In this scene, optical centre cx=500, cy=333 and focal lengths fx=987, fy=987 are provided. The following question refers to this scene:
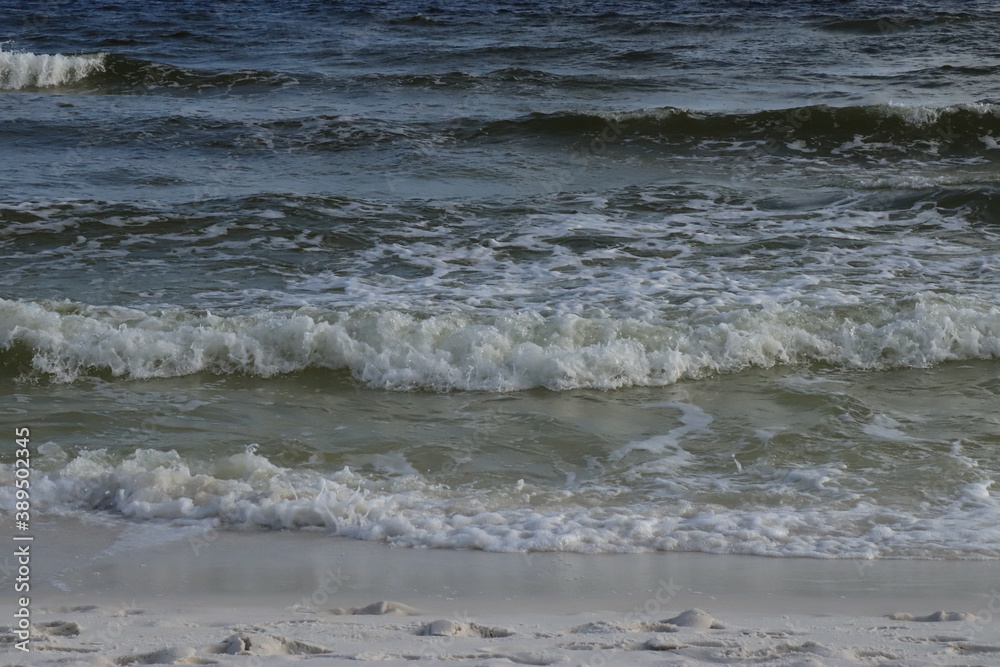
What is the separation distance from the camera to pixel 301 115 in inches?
590

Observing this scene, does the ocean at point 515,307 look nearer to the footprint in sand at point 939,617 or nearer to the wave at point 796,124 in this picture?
the wave at point 796,124

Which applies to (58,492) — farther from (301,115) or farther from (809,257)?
(301,115)

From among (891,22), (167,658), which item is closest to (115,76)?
(891,22)

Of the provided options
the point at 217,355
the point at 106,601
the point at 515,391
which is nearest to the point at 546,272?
the point at 515,391

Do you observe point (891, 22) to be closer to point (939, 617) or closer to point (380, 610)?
point (939, 617)

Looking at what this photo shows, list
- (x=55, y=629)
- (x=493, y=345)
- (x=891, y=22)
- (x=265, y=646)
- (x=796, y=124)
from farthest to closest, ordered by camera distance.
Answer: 1. (x=891, y=22)
2. (x=796, y=124)
3. (x=493, y=345)
4. (x=55, y=629)
5. (x=265, y=646)

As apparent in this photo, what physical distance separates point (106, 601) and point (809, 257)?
274 inches

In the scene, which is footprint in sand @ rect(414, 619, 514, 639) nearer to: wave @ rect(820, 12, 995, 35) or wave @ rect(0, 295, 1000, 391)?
wave @ rect(0, 295, 1000, 391)

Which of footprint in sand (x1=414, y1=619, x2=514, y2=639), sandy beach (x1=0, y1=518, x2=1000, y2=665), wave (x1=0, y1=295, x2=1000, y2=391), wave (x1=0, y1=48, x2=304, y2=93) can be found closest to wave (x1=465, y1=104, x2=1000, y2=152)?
wave (x1=0, y1=48, x2=304, y2=93)

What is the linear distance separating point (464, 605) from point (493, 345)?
10.9 ft

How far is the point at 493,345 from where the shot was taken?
6.99 m

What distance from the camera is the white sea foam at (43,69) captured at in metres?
18.5

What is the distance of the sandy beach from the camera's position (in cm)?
321

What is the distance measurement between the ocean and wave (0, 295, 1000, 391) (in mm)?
25
